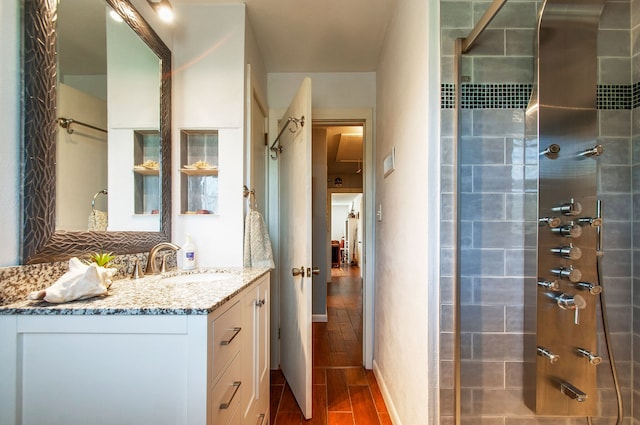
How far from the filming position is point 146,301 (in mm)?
859

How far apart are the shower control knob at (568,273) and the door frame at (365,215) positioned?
1.35 m

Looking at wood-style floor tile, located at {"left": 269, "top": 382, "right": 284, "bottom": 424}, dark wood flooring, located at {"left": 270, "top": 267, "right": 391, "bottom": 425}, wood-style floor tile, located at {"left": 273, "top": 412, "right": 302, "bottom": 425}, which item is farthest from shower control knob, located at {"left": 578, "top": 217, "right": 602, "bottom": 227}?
wood-style floor tile, located at {"left": 269, "top": 382, "right": 284, "bottom": 424}

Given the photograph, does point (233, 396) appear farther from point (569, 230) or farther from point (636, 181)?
point (636, 181)

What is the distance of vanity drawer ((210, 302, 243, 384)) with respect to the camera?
86 centimetres

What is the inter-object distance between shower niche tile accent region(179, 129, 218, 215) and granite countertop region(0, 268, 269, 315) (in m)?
0.62

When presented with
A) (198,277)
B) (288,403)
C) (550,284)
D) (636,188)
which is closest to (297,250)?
(198,277)

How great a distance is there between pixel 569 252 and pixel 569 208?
17 centimetres

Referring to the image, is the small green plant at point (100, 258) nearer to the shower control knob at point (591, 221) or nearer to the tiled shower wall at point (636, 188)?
the shower control knob at point (591, 221)

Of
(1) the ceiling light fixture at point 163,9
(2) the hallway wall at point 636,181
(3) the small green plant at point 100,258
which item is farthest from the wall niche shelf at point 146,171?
(2) the hallway wall at point 636,181

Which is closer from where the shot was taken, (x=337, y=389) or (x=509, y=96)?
(x=509, y=96)

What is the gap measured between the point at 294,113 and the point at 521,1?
127cm

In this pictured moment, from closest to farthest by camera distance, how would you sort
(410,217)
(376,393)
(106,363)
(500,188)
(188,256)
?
(106,363)
(500,188)
(410,217)
(188,256)
(376,393)

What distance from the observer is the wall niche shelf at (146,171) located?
139 centimetres

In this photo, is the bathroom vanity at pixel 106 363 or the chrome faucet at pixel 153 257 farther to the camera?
the chrome faucet at pixel 153 257
